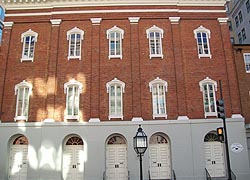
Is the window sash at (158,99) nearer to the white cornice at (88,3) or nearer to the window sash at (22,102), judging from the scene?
the white cornice at (88,3)

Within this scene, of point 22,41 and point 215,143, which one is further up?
point 22,41

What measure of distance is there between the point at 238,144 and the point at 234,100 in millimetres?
3186

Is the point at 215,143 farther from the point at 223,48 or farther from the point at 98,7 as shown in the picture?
the point at 98,7

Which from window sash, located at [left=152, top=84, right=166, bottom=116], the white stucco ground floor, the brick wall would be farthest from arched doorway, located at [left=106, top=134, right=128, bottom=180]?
window sash, located at [left=152, top=84, right=166, bottom=116]

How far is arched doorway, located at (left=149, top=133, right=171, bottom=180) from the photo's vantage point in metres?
18.5

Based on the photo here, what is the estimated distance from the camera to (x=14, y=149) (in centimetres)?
1925

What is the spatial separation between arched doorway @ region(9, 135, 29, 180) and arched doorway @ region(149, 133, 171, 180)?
29.4 ft

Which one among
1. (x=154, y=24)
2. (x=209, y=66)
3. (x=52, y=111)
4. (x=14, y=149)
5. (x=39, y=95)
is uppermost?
(x=154, y=24)

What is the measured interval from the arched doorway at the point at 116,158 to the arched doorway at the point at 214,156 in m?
5.82

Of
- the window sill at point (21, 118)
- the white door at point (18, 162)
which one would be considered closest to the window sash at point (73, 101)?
the window sill at point (21, 118)

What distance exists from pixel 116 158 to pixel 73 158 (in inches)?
120

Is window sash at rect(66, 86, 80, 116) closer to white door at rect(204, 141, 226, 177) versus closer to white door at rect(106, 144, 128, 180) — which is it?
white door at rect(106, 144, 128, 180)

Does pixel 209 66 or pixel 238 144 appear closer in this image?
pixel 238 144

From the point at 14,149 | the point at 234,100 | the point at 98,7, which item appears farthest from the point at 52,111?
the point at 234,100
